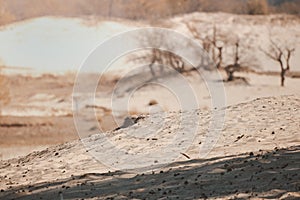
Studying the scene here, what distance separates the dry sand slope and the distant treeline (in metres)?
47.1

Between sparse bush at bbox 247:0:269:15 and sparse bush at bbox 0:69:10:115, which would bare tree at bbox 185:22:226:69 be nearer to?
sparse bush at bbox 247:0:269:15

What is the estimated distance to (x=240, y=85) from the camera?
114ft

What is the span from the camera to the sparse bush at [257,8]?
2367 inches

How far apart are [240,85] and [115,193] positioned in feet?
88.4

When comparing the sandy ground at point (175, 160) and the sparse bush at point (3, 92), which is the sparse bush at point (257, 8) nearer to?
the sparse bush at point (3, 92)

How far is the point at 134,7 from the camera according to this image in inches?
2576

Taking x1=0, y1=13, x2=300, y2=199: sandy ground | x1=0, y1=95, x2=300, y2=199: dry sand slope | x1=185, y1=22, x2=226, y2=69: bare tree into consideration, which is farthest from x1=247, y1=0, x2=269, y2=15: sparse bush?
x1=0, y1=95, x2=300, y2=199: dry sand slope

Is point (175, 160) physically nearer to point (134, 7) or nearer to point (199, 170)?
point (199, 170)

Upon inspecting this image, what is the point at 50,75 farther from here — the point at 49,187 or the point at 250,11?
the point at 49,187

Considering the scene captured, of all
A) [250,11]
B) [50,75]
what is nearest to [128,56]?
[50,75]

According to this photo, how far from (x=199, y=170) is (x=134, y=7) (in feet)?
188

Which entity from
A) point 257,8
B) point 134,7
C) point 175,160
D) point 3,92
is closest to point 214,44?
point 3,92

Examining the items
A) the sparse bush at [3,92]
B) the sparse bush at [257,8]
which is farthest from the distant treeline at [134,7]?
the sparse bush at [3,92]

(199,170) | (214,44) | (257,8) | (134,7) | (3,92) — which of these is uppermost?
(134,7)
